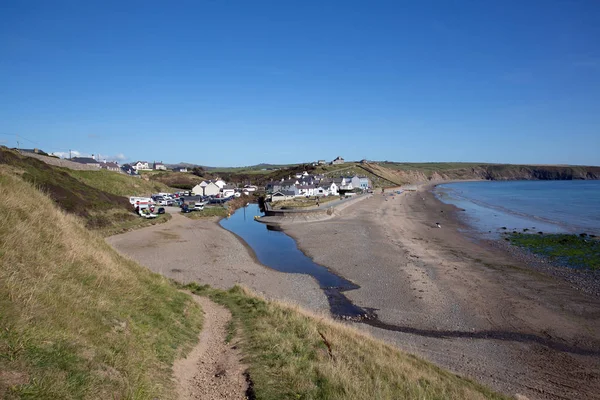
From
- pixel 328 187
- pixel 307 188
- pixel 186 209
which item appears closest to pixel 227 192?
pixel 307 188

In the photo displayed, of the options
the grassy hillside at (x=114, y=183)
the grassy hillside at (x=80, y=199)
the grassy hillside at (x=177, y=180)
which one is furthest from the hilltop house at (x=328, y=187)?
the grassy hillside at (x=80, y=199)

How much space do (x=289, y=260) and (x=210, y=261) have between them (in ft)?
22.4

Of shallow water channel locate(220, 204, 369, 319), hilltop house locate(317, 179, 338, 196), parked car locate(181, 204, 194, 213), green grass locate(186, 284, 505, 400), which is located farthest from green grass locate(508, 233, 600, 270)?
hilltop house locate(317, 179, 338, 196)

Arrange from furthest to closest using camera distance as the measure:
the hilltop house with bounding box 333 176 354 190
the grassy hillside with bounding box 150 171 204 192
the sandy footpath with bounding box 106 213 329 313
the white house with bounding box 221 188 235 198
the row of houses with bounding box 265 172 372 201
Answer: the hilltop house with bounding box 333 176 354 190
the grassy hillside with bounding box 150 171 204 192
the white house with bounding box 221 188 235 198
the row of houses with bounding box 265 172 372 201
the sandy footpath with bounding box 106 213 329 313

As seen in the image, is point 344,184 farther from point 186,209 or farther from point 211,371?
point 211,371

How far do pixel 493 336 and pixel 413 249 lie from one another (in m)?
18.9

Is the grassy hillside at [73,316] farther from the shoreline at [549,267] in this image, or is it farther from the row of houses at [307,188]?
the row of houses at [307,188]

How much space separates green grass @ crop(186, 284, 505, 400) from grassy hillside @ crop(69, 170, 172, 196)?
202 ft

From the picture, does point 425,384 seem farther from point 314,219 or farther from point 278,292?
point 314,219

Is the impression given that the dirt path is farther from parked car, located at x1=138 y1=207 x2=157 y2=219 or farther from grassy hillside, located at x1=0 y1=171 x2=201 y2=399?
parked car, located at x1=138 y1=207 x2=157 y2=219

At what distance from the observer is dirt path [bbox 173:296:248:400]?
722 centimetres

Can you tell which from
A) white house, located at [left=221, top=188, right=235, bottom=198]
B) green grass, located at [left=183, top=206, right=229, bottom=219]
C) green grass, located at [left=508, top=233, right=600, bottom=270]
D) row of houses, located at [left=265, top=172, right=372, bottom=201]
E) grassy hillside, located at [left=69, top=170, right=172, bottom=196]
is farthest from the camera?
white house, located at [left=221, top=188, right=235, bottom=198]

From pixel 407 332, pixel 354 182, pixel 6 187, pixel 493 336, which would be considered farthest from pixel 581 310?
pixel 354 182

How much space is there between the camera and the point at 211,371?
830 cm
